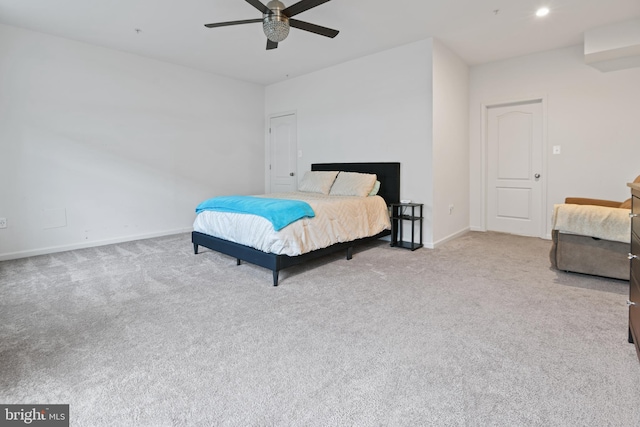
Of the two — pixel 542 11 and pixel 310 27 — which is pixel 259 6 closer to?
pixel 310 27

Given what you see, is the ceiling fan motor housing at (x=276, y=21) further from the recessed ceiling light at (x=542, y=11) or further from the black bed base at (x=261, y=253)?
the recessed ceiling light at (x=542, y=11)

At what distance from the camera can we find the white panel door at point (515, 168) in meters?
4.69

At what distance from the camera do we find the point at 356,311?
2301 mm

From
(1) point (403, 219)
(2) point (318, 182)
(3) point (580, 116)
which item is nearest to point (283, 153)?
(2) point (318, 182)

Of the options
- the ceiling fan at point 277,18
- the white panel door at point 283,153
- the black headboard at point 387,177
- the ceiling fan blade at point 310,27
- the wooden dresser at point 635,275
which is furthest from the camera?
the white panel door at point 283,153

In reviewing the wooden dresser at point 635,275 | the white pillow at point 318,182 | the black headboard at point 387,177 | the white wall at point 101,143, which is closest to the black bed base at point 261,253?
the black headboard at point 387,177

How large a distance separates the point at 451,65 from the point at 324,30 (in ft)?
7.64

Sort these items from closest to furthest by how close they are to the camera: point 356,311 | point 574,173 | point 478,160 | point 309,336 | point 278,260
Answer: point 309,336
point 356,311
point 278,260
point 574,173
point 478,160

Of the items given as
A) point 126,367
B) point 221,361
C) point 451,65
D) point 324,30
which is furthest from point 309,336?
point 451,65

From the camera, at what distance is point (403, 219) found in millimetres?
4137

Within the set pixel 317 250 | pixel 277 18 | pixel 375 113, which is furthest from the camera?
pixel 375 113

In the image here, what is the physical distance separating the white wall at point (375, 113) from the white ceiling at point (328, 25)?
0.25m

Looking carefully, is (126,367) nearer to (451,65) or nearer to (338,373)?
(338,373)

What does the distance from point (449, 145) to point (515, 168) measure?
1235 millimetres
